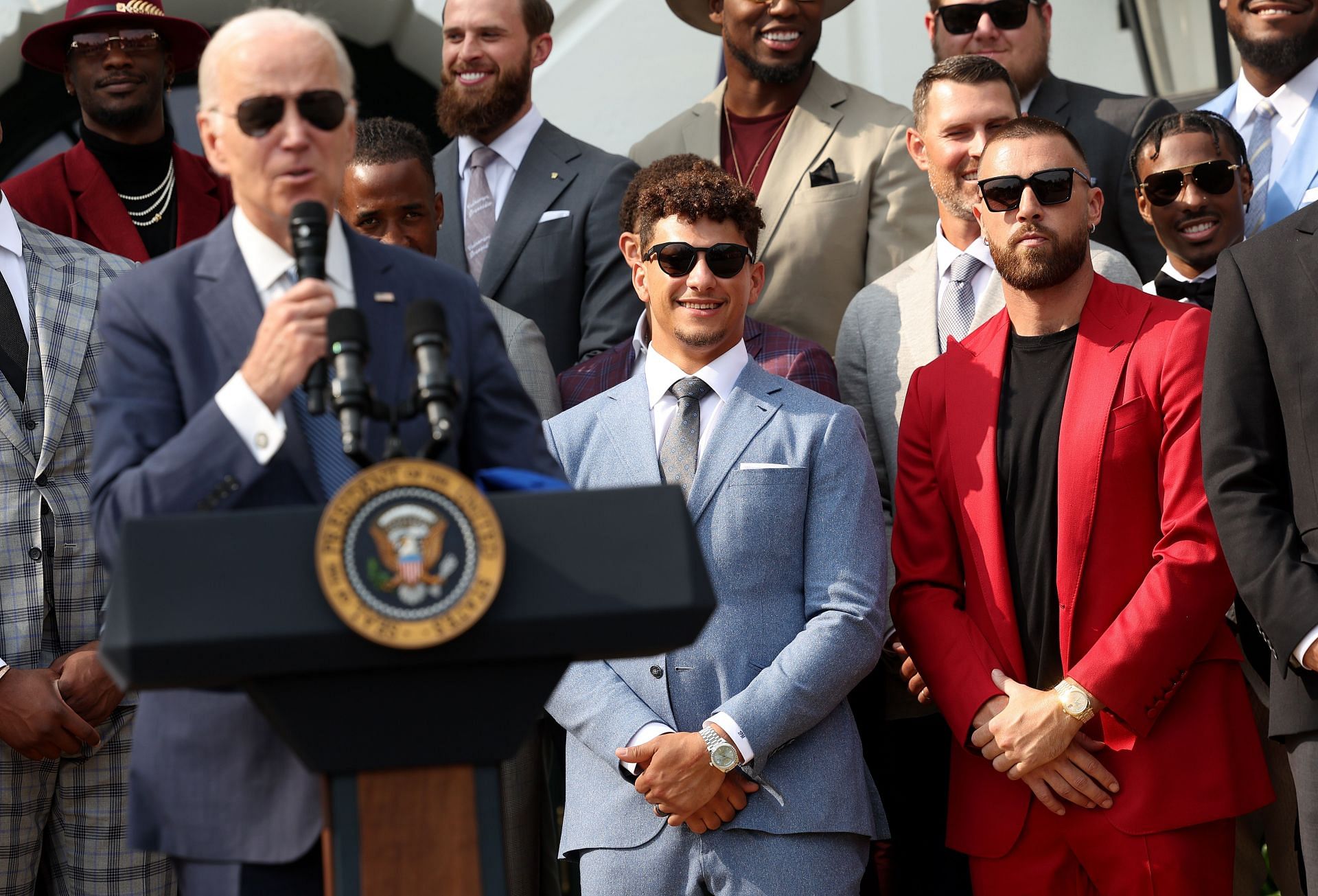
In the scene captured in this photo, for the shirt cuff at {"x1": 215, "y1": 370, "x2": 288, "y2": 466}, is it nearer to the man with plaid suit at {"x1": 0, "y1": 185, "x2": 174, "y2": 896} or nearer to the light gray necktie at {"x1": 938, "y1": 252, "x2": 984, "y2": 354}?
the man with plaid suit at {"x1": 0, "y1": 185, "x2": 174, "y2": 896}

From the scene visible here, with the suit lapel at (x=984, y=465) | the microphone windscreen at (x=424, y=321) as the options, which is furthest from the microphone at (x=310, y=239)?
the suit lapel at (x=984, y=465)

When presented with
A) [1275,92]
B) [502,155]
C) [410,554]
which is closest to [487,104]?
[502,155]

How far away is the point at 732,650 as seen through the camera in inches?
148

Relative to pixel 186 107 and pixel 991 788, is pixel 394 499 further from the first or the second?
pixel 186 107

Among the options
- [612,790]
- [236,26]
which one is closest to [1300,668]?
[612,790]

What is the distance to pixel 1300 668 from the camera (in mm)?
3451

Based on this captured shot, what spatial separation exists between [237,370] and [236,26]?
0.53 m

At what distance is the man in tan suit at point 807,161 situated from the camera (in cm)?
500

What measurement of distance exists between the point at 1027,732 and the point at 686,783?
798 millimetres

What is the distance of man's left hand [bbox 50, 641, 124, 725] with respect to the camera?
12.6 feet

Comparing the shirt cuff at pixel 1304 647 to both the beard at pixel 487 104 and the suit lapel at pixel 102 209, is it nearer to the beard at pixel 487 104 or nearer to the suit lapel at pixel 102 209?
the beard at pixel 487 104

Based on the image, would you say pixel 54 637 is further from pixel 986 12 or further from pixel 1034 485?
pixel 986 12

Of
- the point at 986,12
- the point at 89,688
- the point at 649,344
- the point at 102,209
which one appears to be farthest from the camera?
the point at 986,12

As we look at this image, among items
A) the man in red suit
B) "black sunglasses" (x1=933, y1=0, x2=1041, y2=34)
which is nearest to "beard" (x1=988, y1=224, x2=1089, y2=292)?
the man in red suit
